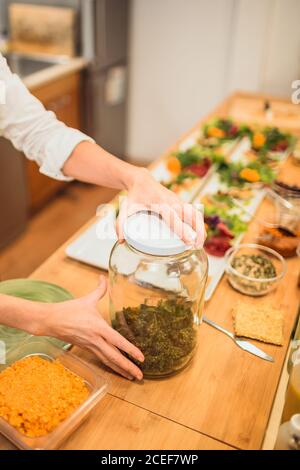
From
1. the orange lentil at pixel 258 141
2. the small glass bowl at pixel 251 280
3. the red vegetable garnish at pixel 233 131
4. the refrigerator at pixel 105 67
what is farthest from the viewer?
the refrigerator at pixel 105 67

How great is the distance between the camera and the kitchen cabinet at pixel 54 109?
2.80 m

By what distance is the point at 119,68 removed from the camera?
343 centimetres

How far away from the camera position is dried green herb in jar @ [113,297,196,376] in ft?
2.97

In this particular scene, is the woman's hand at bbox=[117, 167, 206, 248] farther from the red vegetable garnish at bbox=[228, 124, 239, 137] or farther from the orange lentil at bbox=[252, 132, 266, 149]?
the red vegetable garnish at bbox=[228, 124, 239, 137]

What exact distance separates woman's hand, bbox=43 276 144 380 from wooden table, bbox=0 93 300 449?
66 mm

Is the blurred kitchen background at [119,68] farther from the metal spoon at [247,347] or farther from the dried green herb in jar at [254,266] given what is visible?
the metal spoon at [247,347]

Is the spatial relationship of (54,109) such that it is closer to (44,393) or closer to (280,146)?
(280,146)

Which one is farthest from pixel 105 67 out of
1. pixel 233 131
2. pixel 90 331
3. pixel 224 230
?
pixel 90 331

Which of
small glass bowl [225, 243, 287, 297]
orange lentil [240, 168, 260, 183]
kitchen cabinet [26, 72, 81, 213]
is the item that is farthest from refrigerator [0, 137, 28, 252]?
small glass bowl [225, 243, 287, 297]

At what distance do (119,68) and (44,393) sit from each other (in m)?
3.03

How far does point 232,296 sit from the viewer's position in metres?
1.18

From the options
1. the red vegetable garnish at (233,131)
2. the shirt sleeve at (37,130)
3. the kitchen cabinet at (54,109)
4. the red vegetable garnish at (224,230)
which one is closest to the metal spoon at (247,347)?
the red vegetable garnish at (224,230)

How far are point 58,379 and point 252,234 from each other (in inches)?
32.4

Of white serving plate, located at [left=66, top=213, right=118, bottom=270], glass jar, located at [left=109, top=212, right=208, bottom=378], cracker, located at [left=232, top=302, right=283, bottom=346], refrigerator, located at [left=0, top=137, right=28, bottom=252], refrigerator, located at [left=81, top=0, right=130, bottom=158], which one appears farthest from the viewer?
refrigerator, located at [left=81, top=0, right=130, bottom=158]
